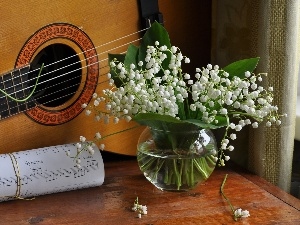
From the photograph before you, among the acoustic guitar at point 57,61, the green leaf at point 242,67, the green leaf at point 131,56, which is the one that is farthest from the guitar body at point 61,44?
the green leaf at point 242,67

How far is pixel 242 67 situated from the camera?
0.96 meters

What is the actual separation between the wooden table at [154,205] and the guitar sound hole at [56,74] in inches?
6.9

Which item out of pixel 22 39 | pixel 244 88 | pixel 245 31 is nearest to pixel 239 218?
pixel 244 88

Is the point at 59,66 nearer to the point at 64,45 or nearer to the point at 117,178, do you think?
the point at 64,45

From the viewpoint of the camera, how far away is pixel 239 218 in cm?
90

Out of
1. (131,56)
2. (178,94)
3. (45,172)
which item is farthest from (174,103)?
(45,172)

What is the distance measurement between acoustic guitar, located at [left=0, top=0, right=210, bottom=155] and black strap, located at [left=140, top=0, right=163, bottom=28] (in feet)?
0.04

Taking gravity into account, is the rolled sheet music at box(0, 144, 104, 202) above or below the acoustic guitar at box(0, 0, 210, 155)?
below

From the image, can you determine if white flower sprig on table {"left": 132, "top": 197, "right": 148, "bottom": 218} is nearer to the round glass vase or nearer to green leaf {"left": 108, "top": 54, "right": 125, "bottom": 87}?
the round glass vase

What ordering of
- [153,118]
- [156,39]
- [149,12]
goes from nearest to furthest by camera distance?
[153,118]
[156,39]
[149,12]

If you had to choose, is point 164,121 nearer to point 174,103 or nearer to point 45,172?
point 174,103

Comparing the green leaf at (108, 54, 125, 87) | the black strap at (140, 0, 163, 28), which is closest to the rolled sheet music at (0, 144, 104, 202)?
the green leaf at (108, 54, 125, 87)

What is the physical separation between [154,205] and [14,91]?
0.99 feet

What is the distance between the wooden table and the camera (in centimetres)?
90
